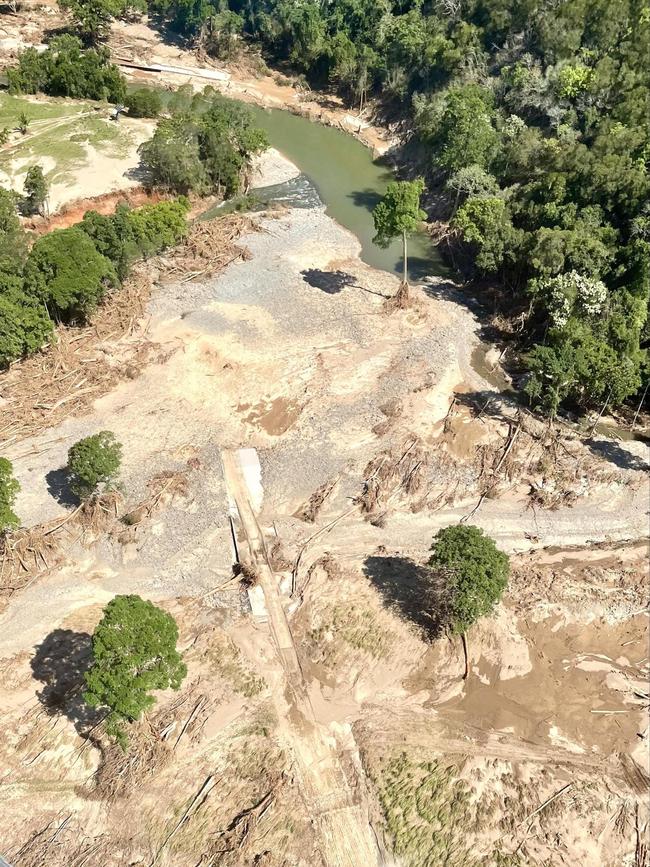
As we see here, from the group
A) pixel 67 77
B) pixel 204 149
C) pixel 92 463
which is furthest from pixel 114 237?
pixel 67 77

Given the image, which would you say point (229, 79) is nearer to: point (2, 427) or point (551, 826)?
point (2, 427)

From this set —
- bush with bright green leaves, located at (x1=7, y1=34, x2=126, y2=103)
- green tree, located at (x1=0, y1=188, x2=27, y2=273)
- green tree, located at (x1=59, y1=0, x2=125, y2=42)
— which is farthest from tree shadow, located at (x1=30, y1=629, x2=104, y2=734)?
green tree, located at (x1=59, y1=0, x2=125, y2=42)

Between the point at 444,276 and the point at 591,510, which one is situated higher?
the point at 444,276

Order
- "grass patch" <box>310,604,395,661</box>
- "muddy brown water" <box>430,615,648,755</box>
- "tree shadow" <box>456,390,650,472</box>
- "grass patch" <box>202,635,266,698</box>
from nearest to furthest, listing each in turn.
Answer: "muddy brown water" <box>430,615,648,755</box> < "grass patch" <box>202,635,266,698</box> < "grass patch" <box>310,604,395,661</box> < "tree shadow" <box>456,390,650,472</box>

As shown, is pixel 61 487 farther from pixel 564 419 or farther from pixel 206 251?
pixel 564 419

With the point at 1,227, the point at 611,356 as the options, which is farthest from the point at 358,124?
the point at 611,356

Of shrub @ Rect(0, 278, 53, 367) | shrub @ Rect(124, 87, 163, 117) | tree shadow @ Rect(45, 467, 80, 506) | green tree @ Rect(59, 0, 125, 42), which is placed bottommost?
tree shadow @ Rect(45, 467, 80, 506)

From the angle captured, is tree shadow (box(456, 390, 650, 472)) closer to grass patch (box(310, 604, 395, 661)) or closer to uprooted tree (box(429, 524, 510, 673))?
uprooted tree (box(429, 524, 510, 673))
